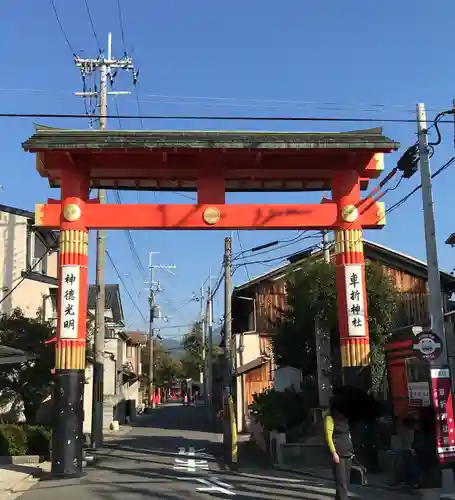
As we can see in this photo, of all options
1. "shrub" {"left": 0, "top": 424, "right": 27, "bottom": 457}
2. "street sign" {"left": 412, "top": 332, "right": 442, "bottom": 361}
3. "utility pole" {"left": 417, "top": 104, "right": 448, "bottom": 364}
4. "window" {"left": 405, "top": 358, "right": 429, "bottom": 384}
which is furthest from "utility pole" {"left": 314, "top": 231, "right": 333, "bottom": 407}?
"shrub" {"left": 0, "top": 424, "right": 27, "bottom": 457}

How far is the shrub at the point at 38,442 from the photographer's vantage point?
18.1 metres

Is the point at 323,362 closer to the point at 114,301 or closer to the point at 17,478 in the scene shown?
the point at 17,478

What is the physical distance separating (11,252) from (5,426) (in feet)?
29.5

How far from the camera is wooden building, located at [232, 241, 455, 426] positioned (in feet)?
88.9

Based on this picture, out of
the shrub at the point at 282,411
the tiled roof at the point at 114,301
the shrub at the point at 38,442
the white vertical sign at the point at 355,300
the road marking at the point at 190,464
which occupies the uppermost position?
the tiled roof at the point at 114,301

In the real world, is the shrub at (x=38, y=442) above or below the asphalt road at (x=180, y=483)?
above

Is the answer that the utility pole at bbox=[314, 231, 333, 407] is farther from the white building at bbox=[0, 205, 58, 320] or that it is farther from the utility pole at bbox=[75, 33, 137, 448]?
the white building at bbox=[0, 205, 58, 320]

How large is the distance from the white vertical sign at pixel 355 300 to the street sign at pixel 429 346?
2.97 metres

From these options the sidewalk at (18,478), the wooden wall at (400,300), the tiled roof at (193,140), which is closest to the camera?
the sidewalk at (18,478)

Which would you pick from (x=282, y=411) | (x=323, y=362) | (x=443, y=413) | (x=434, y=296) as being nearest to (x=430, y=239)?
(x=434, y=296)

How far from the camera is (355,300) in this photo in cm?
1457

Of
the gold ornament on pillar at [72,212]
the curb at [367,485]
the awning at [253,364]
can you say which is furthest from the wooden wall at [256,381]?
the gold ornament on pillar at [72,212]

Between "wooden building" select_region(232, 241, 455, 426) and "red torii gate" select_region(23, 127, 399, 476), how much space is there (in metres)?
11.2

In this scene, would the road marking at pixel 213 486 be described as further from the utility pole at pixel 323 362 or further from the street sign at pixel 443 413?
the utility pole at pixel 323 362
